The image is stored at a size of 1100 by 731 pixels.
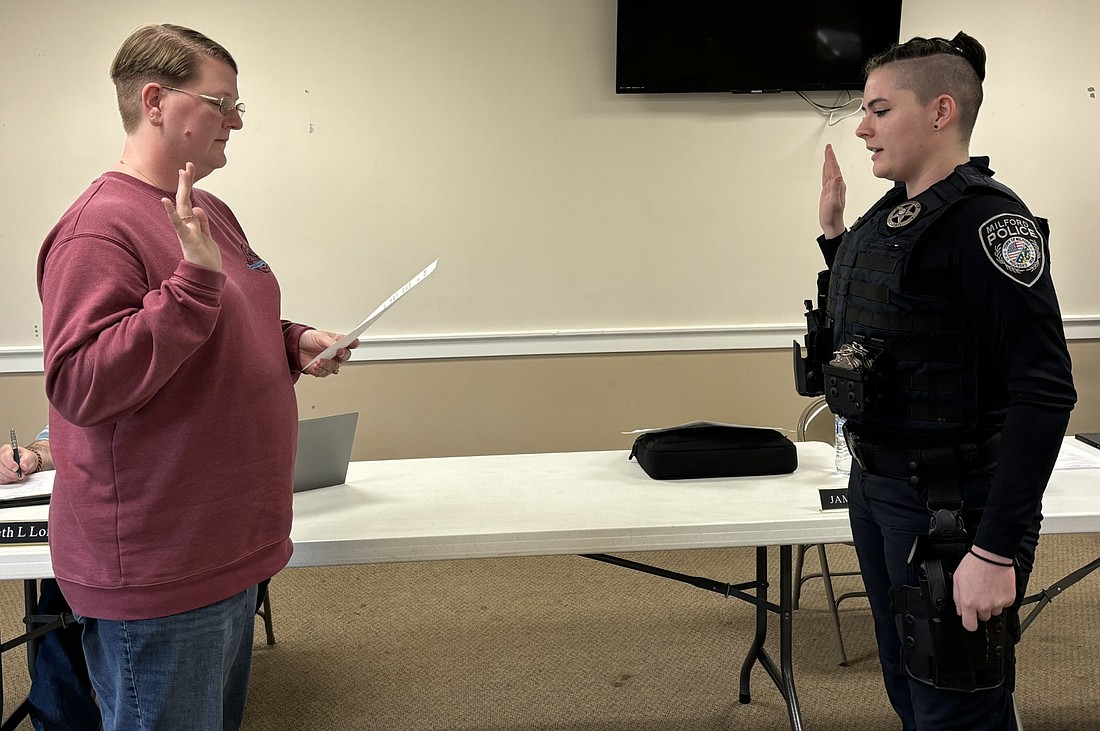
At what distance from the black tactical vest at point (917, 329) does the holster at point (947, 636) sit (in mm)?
198

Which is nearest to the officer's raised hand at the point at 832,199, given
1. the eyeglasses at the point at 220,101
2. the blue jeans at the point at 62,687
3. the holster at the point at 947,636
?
the holster at the point at 947,636

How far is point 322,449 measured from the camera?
228cm

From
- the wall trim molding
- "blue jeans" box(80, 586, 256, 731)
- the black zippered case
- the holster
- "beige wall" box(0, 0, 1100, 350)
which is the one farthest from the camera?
the wall trim molding

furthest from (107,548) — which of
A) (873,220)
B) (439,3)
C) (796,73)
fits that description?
(796,73)

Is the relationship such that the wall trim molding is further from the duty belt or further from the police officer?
the duty belt

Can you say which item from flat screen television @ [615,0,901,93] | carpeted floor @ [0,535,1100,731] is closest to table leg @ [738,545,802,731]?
carpeted floor @ [0,535,1100,731]

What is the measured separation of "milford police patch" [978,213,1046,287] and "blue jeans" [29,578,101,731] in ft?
6.75

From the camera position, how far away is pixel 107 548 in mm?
1327

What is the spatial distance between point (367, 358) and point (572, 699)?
68.4 inches


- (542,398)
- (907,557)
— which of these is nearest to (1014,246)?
(907,557)

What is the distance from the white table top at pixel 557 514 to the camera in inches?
76.2

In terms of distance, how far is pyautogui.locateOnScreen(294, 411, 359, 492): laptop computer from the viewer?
2256mm

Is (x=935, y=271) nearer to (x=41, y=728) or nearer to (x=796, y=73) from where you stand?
(x=41, y=728)

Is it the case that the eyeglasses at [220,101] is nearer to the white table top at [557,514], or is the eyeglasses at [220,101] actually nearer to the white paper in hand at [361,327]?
the white paper in hand at [361,327]
